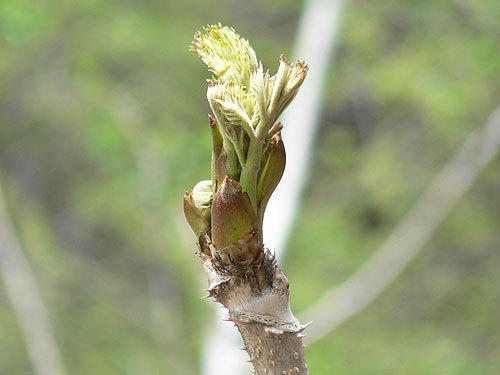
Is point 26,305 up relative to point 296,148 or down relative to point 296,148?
down

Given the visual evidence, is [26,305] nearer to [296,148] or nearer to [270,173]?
[296,148]

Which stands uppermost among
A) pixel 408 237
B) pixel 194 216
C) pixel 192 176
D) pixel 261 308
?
pixel 192 176

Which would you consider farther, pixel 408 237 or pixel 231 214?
pixel 408 237

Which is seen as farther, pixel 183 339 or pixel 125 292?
pixel 125 292

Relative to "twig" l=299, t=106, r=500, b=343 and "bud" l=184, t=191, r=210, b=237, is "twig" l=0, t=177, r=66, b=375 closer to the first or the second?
"twig" l=299, t=106, r=500, b=343

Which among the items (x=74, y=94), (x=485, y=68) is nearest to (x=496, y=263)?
(x=485, y=68)

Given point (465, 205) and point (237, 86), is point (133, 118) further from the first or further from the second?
point (237, 86)

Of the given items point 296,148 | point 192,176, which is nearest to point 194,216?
point 296,148

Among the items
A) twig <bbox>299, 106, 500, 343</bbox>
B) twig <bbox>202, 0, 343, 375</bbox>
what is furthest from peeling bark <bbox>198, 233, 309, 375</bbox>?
twig <bbox>299, 106, 500, 343</bbox>
